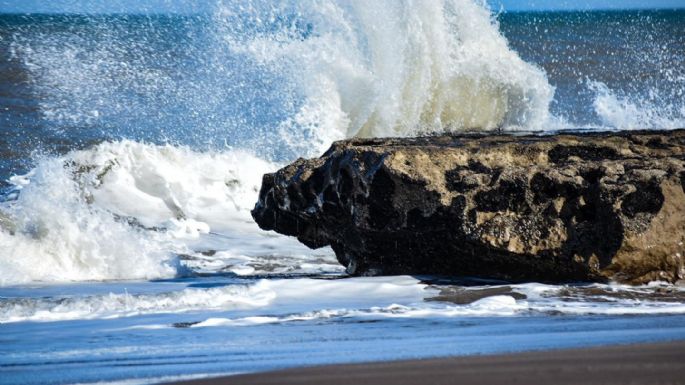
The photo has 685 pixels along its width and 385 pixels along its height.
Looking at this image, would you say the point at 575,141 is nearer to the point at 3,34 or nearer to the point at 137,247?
the point at 137,247

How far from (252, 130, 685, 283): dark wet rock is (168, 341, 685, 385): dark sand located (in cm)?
128

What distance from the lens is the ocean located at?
12.3 ft

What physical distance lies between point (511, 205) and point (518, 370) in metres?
1.69

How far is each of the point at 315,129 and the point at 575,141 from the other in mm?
5543

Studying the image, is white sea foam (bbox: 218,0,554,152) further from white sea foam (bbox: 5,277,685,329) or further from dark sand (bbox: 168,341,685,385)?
dark sand (bbox: 168,341,685,385)

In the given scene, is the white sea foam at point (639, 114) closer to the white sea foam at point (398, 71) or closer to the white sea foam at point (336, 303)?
the white sea foam at point (398, 71)

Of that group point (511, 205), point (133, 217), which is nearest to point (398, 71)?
point (133, 217)

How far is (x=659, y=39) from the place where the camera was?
31.9 m

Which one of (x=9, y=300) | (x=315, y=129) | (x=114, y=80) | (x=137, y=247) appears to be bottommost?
(x=9, y=300)

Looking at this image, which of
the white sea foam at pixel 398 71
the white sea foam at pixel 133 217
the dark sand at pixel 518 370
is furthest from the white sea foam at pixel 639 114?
the dark sand at pixel 518 370

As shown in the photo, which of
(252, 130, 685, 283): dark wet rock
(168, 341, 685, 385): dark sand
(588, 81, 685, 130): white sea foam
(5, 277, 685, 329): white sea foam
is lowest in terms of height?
(168, 341, 685, 385): dark sand

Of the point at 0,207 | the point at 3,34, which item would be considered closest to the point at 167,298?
the point at 0,207

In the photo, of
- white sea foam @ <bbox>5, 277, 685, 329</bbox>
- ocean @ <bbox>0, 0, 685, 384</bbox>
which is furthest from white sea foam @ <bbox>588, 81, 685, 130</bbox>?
white sea foam @ <bbox>5, 277, 685, 329</bbox>

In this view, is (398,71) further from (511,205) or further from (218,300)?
(218,300)
